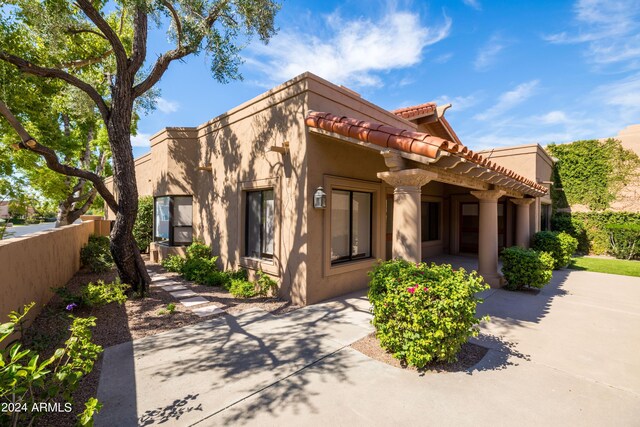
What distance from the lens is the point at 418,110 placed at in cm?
1045

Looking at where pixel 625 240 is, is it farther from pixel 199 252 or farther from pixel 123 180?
pixel 123 180

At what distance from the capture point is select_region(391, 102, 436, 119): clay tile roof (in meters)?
10.3

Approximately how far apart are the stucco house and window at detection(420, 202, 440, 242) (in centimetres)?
347

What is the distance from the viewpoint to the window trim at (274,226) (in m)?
7.11

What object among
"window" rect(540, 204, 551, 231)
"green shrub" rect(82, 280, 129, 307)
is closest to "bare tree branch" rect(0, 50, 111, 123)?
"green shrub" rect(82, 280, 129, 307)

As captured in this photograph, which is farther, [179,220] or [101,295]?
[179,220]

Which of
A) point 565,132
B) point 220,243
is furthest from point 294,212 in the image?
point 565,132

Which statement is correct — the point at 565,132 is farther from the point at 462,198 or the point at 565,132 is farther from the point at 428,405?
the point at 428,405

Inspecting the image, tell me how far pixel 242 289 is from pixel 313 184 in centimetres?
328

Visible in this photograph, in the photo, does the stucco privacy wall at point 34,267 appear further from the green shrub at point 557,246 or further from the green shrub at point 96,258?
the green shrub at point 557,246

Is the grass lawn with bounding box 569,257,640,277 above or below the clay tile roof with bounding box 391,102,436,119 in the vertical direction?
below

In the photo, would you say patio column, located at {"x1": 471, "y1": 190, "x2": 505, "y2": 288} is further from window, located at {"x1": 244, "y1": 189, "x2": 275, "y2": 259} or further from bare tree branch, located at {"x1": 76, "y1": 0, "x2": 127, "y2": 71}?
bare tree branch, located at {"x1": 76, "y1": 0, "x2": 127, "y2": 71}

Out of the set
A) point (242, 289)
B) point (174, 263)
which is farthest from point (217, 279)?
point (174, 263)

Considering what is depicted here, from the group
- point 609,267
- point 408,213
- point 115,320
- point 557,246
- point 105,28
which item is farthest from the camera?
point 609,267
